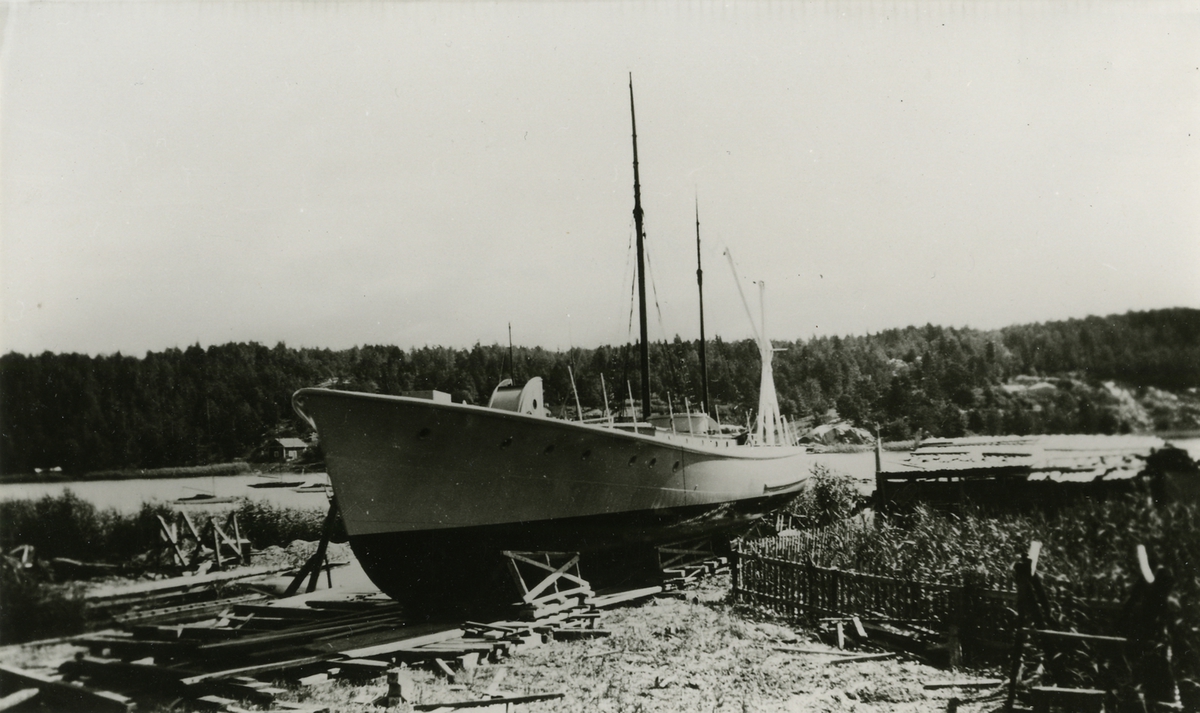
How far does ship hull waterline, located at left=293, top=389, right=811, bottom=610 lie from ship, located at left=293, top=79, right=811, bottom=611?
0.05 ft

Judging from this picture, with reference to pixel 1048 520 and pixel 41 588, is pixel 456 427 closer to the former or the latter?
pixel 41 588

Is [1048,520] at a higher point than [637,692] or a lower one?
higher

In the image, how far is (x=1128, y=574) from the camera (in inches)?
221

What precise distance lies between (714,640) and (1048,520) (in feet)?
13.1

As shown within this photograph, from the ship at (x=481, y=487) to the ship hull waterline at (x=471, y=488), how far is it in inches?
0.6

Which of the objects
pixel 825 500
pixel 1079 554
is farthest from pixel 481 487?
pixel 825 500

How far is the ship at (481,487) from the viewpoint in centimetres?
769

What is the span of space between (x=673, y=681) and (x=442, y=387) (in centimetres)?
863

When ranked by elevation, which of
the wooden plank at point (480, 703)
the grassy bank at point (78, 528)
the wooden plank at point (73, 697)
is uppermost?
the grassy bank at point (78, 528)

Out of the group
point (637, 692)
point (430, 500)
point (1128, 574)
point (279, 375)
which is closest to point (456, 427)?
point (430, 500)

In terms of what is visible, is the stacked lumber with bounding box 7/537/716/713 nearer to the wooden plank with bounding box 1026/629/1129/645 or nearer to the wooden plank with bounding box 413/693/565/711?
the wooden plank with bounding box 413/693/565/711

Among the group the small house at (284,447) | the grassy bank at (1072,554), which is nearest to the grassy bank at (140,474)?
the small house at (284,447)

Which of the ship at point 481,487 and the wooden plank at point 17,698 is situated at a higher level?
the ship at point 481,487

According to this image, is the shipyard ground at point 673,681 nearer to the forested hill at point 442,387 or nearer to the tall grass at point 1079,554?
the tall grass at point 1079,554
